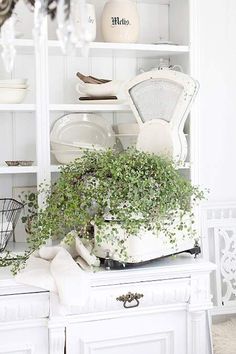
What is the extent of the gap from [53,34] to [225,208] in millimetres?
1129

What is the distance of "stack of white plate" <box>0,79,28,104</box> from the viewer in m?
2.10

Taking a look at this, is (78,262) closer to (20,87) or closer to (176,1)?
(20,87)

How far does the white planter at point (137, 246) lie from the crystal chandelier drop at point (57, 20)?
34.8 inches

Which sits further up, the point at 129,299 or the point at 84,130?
the point at 84,130

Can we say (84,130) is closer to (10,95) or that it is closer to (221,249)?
(10,95)

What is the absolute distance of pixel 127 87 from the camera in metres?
2.18

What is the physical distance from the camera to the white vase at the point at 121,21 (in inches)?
87.7

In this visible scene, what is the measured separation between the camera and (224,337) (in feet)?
7.41

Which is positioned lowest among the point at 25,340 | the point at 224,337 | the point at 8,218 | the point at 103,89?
the point at 224,337

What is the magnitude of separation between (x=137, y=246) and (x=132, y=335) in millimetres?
336

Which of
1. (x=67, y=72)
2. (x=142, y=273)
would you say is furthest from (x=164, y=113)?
(x=142, y=273)

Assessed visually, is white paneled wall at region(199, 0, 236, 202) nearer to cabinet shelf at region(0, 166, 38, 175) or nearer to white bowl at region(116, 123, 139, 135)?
white bowl at region(116, 123, 139, 135)

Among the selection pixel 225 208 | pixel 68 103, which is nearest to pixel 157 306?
pixel 225 208

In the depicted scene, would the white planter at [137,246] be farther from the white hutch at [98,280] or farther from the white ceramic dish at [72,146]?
the white ceramic dish at [72,146]
